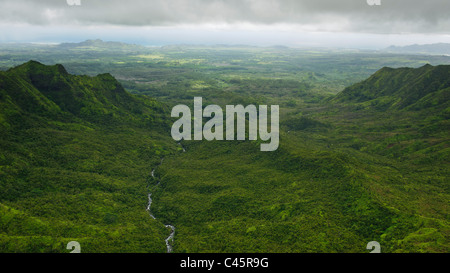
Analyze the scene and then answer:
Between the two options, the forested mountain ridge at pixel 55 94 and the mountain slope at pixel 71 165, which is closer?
the mountain slope at pixel 71 165

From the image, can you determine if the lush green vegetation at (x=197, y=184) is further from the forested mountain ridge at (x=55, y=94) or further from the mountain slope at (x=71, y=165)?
the forested mountain ridge at (x=55, y=94)

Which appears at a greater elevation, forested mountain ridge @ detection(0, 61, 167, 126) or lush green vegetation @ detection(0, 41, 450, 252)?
forested mountain ridge @ detection(0, 61, 167, 126)

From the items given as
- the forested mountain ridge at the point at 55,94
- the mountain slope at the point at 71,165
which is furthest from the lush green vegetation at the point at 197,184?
the forested mountain ridge at the point at 55,94

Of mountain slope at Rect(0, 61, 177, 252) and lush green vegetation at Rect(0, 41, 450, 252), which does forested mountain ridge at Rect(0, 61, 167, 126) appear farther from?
lush green vegetation at Rect(0, 41, 450, 252)

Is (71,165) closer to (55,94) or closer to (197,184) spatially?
(197,184)

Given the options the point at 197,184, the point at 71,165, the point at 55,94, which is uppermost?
the point at 55,94

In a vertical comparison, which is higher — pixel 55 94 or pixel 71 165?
pixel 55 94

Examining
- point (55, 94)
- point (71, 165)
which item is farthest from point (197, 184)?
point (55, 94)

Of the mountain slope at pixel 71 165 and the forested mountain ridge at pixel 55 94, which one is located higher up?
the forested mountain ridge at pixel 55 94

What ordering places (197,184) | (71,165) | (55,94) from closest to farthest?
(71,165), (197,184), (55,94)

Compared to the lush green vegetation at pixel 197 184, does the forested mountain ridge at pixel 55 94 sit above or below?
above

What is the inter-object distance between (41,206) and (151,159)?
6670 centimetres

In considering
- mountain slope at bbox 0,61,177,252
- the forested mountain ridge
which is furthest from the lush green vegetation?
the forested mountain ridge

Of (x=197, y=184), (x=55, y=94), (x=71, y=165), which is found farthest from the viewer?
(x=55, y=94)
